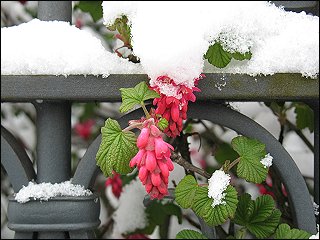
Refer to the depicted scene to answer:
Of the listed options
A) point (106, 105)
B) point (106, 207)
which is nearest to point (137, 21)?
point (106, 207)

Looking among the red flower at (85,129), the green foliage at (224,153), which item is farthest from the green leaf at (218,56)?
the red flower at (85,129)

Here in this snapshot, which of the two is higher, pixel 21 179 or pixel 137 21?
pixel 137 21

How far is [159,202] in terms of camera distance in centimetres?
Answer: 140

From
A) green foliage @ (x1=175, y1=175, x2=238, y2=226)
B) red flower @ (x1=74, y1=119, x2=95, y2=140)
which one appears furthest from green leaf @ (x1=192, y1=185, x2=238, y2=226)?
red flower @ (x1=74, y1=119, x2=95, y2=140)

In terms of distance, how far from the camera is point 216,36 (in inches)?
34.8

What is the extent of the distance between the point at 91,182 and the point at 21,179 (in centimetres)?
13

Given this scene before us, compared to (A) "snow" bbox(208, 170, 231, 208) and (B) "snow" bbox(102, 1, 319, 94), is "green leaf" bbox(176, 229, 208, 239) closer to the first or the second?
(A) "snow" bbox(208, 170, 231, 208)

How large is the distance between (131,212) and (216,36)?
657 millimetres

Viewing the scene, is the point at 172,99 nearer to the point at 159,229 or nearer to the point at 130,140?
the point at 130,140

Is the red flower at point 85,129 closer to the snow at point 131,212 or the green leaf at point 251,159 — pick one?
the snow at point 131,212

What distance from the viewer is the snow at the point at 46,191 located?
3.12ft

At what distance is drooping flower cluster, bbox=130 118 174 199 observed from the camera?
77 cm

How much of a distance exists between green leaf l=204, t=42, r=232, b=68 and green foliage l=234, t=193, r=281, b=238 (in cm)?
25

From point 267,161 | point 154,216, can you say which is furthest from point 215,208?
point 154,216
